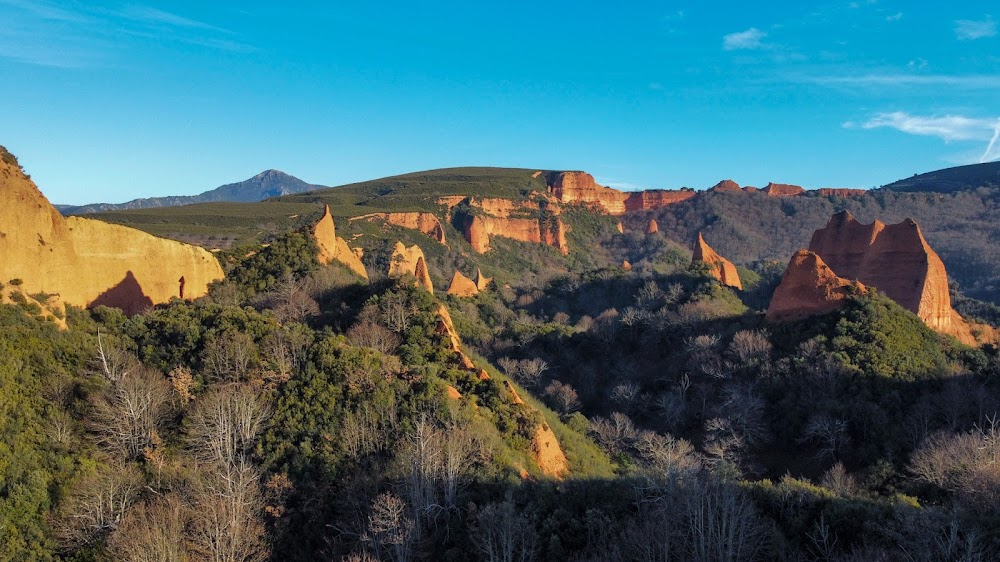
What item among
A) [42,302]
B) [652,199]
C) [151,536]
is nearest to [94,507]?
[151,536]

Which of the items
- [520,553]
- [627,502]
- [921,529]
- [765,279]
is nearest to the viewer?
[921,529]

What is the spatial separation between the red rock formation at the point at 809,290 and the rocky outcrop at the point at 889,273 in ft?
0.17

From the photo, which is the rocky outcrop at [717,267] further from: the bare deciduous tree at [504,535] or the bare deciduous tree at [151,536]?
the bare deciduous tree at [151,536]

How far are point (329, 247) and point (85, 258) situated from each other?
616 inches

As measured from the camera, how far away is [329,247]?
124 ft

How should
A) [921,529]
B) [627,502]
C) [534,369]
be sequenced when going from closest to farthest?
[921,529] < [627,502] < [534,369]

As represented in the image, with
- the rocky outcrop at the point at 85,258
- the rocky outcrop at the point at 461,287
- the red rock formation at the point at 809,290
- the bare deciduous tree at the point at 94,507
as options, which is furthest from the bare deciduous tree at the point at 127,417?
the rocky outcrop at the point at 461,287

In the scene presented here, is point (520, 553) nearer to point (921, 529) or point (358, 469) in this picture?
point (358, 469)

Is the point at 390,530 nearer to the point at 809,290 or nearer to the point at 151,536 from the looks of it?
the point at 151,536

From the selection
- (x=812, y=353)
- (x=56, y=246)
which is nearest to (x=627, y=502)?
(x=812, y=353)

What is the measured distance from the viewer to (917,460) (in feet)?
70.6

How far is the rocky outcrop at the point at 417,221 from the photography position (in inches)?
3275

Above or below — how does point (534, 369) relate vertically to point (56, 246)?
below

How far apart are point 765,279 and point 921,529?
5243cm
